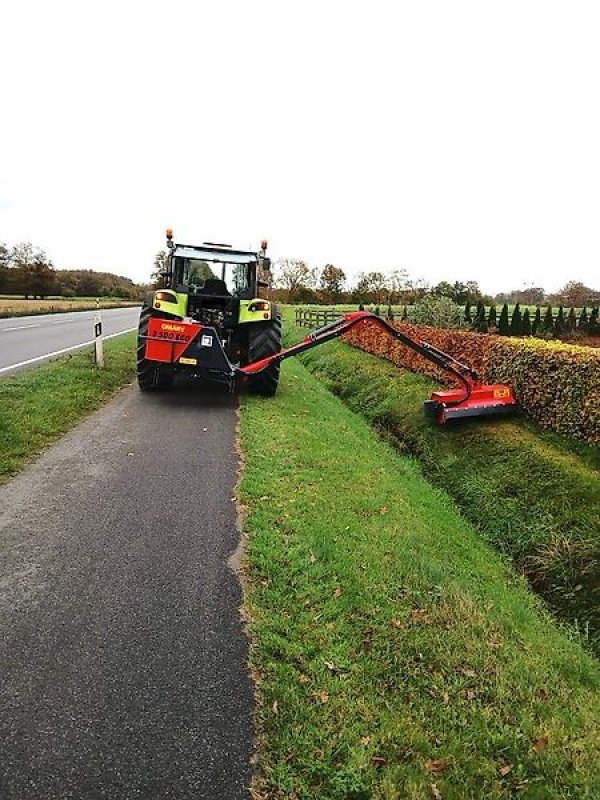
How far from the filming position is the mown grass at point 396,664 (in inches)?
111

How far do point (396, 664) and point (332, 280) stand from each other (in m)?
75.8

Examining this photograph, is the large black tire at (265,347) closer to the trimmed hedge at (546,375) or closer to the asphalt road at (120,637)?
the trimmed hedge at (546,375)

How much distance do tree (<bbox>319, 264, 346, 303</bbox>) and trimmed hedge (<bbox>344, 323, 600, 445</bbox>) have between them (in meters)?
64.8

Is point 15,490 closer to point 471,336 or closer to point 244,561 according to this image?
point 244,561

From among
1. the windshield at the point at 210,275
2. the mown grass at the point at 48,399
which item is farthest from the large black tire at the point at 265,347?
the mown grass at the point at 48,399

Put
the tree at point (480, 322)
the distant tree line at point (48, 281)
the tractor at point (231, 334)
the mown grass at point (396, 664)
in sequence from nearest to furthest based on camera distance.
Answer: the mown grass at point (396, 664), the tractor at point (231, 334), the tree at point (480, 322), the distant tree line at point (48, 281)

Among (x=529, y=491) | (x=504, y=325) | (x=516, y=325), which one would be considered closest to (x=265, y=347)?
(x=529, y=491)

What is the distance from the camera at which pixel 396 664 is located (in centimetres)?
360

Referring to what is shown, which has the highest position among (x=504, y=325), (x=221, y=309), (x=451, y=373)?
(x=221, y=309)

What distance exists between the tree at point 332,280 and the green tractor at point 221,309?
216 ft

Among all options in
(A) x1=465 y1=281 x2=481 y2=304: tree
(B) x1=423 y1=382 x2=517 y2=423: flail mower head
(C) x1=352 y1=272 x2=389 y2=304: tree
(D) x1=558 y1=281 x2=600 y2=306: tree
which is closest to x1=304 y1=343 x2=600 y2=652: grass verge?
(B) x1=423 y1=382 x2=517 y2=423: flail mower head

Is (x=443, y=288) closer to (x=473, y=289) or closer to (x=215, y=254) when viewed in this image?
(x=473, y=289)

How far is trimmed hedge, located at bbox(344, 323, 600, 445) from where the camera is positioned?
324 inches

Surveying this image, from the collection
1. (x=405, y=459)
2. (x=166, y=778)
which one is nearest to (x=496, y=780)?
(x=166, y=778)
